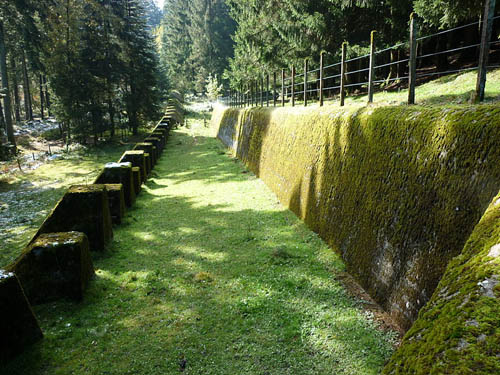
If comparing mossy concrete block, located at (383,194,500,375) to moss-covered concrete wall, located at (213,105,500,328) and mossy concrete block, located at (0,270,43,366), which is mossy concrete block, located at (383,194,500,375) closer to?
moss-covered concrete wall, located at (213,105,500,328)

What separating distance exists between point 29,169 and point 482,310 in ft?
70.9

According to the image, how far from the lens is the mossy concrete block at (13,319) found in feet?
11.5

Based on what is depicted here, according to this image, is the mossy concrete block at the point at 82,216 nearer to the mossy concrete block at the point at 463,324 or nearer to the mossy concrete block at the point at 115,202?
the mossy concrete block at the point at 115,202

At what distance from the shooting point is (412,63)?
4.94m

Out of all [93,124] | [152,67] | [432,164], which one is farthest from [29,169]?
[432,164]

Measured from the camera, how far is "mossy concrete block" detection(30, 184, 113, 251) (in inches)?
235

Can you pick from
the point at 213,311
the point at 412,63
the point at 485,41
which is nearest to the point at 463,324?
the point at 213,311

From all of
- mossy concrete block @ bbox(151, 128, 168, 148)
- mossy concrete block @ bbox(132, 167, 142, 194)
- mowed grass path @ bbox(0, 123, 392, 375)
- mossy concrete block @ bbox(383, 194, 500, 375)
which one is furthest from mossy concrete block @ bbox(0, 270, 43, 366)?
mossy concrete block @ bbox(151, 128, 168, 148)

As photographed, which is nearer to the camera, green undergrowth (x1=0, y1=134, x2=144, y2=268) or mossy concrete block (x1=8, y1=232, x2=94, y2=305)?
mossy concrete block (x1=8, y1=232, x2=94, y2=305)

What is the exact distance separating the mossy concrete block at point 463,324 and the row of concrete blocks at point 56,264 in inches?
146

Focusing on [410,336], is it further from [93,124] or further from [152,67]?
[152,67]

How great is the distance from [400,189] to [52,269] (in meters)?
4.70

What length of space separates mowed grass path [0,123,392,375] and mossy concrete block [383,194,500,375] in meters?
1.63

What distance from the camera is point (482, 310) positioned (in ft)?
5.70
